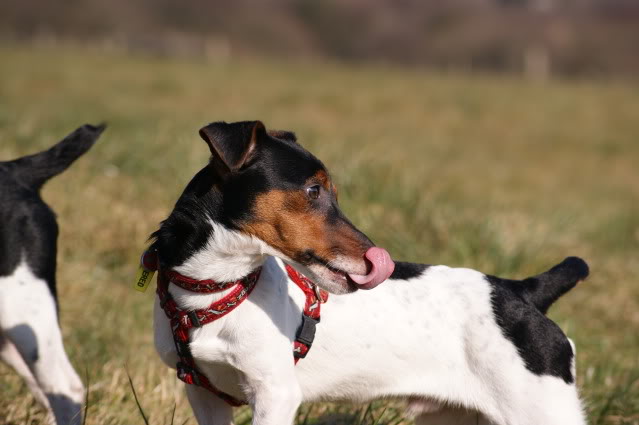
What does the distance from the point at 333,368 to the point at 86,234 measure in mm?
3800

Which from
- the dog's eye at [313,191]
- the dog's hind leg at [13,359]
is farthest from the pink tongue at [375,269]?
the dog's hind leg at [13,359]

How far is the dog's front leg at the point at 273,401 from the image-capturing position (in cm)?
274

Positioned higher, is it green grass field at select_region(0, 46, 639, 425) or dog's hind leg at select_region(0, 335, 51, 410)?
dog's hind leg at select_region(0, 335, 51, 410)

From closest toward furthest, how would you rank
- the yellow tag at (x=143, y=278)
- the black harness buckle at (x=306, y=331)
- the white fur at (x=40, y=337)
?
the black harness buckle at (x=306, y=331), the yellow tag at (x=143, y=278), the white fur at (x=40, y=337)

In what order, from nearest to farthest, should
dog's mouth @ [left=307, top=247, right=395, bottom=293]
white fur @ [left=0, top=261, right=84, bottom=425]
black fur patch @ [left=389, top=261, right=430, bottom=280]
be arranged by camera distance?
1. dog's mouth @ [left=307, top=247, right=395, bottom=293]
2. black fur patch @ [left=389, top=261, right=430, bottom=280]
3. white fur @ [left=0, top=261, right=84, bottom=425]

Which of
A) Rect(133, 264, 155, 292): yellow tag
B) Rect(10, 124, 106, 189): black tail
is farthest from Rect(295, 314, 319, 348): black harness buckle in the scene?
Rect(10, 124, 106, 189): black tail

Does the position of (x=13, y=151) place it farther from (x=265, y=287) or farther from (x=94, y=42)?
(x=94, y=42)

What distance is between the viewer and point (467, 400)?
3.05 metres

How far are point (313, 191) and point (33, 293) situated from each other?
1434mm

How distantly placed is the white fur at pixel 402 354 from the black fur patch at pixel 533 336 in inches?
1.1

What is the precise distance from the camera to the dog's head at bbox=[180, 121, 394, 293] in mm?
2629

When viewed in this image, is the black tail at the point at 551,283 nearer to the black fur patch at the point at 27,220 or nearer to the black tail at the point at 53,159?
the black fur patch at the point at 27,220

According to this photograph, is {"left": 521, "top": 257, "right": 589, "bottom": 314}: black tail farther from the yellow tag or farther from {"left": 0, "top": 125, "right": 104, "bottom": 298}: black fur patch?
{"left": 0, "top": 125, "right": 104, "bottom": 298}: black fur patch

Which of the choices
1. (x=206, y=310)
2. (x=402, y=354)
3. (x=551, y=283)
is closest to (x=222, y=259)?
(x=206, y=310)
